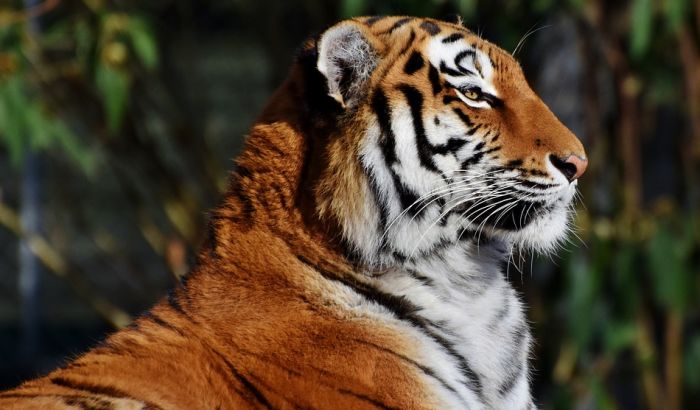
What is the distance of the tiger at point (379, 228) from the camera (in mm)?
2318

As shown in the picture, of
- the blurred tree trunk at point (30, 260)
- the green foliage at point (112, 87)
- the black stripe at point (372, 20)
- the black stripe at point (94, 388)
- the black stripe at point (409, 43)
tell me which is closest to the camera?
the black stripe at point (94, 388)

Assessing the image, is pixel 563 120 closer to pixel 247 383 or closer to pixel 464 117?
→ pixel 464 117

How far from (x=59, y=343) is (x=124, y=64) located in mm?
2655

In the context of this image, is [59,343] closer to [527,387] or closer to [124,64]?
[124,64]

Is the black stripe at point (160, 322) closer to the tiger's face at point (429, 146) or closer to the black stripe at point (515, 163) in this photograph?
the tiger's face at point (429, 146)

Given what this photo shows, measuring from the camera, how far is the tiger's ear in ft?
7.98

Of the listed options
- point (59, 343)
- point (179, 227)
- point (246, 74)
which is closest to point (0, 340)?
point (59, 343)

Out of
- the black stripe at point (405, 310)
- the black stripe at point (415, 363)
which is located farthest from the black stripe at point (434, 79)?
the black stripe at point (415, 363)

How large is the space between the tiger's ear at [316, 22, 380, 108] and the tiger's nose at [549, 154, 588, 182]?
1.45 feet

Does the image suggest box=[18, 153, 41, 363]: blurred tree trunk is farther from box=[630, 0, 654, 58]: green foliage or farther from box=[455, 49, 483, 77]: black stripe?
box=[455, 49, 483, 77]: black stripe

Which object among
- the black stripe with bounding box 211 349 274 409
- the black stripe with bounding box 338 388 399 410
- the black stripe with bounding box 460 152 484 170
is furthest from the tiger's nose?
the black stripe with bounding box 211 349 274 409

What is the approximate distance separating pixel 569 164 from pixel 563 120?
2.86m

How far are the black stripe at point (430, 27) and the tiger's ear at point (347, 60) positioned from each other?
0.14 metres

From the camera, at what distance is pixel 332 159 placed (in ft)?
7.97
